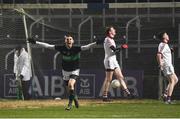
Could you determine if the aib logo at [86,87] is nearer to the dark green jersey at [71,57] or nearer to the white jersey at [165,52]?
the white jersey at [165,52]

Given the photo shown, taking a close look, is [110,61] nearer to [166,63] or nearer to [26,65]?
[166,63]

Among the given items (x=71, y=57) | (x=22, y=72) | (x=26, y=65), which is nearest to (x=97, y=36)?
(x=26, y=65)

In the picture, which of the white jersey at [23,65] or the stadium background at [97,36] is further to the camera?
the stadium background at [97,36]

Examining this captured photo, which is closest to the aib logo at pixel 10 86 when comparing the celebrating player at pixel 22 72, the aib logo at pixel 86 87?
the celebrating player at pixel 22 72

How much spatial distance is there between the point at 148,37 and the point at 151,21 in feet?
1.93

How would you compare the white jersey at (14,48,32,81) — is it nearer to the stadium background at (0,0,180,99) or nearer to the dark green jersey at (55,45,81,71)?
the stadium background at (0,0,180,99)

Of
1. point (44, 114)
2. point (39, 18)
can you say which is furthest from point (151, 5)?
point (44, 114)

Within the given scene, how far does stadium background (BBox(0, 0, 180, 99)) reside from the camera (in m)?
22.9

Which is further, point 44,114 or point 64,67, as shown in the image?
point 64,67

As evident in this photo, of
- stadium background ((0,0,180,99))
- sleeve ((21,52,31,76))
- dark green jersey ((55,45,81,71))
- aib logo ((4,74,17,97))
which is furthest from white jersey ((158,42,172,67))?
aib logo ((4,74,17,97))

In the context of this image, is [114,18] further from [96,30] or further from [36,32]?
[36,32]

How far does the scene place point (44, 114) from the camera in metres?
15.1

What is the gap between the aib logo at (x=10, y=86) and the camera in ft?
75.5

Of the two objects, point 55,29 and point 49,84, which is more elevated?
point 55,29
